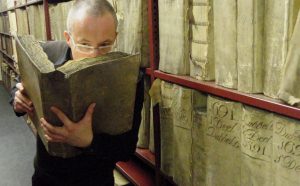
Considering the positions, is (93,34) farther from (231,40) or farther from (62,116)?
(231,40)

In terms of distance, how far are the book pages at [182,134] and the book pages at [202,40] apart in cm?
10

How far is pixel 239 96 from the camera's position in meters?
0.92

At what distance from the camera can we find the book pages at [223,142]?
0.96 metres

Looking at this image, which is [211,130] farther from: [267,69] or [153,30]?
[153,30]

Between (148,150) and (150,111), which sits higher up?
(150,111)

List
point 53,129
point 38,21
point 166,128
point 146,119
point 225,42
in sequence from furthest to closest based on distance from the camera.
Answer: point 38,21, point 146,119, point 166,128, point 225,42, point 53,129

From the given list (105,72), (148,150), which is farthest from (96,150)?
(148,150)

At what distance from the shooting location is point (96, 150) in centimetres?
97

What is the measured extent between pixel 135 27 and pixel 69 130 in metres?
0.66

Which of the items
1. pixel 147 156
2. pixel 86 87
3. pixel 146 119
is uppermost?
pixel 86 87

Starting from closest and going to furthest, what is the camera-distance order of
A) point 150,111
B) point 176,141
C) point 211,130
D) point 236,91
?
point 236,91
point 211,130
point 176,141
point 150,111

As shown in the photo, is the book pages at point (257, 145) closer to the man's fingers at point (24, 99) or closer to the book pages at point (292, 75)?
the book pages at point (292, 75)

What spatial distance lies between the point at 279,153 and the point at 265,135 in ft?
0.21

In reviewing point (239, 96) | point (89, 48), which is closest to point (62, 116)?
point (89, 48)
